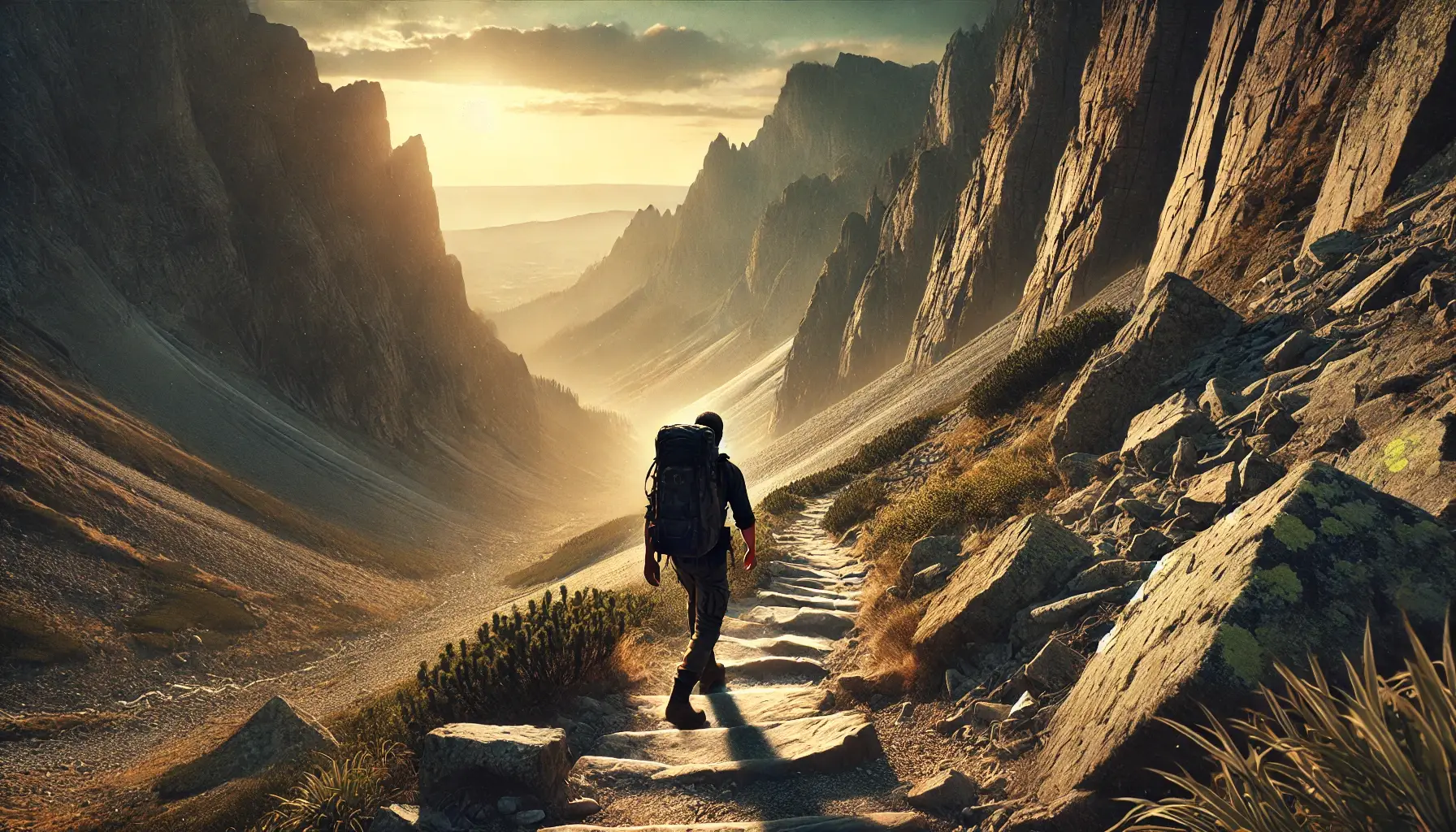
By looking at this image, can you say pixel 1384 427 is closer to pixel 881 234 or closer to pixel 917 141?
pixel 881 234

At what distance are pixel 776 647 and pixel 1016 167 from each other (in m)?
57.6

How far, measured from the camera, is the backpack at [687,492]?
7.24m

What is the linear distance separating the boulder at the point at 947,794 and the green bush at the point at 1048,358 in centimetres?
1555

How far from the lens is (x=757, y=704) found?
308 inches

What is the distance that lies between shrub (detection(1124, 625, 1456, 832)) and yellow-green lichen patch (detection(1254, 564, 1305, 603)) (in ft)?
2.26

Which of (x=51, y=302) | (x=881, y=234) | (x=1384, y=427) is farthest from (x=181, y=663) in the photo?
(x=881, y=234)

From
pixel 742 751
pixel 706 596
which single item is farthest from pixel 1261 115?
pixel 742 751

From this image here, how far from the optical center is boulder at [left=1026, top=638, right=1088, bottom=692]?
6.15 m

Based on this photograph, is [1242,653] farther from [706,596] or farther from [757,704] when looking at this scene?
[757,704]

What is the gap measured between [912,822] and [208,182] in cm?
8561

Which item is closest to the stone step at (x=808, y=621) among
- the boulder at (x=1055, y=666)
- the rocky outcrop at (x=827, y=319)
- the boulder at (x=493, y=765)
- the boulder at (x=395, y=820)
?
the boulder at (x=1055, y=666)

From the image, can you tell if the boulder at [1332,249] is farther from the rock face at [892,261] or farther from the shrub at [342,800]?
the rock face at [892,261]

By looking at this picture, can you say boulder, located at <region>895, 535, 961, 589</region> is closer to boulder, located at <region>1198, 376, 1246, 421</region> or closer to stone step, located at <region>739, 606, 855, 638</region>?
stone step, located at <region>739, 606, 855, 638</region>

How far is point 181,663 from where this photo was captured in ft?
106
